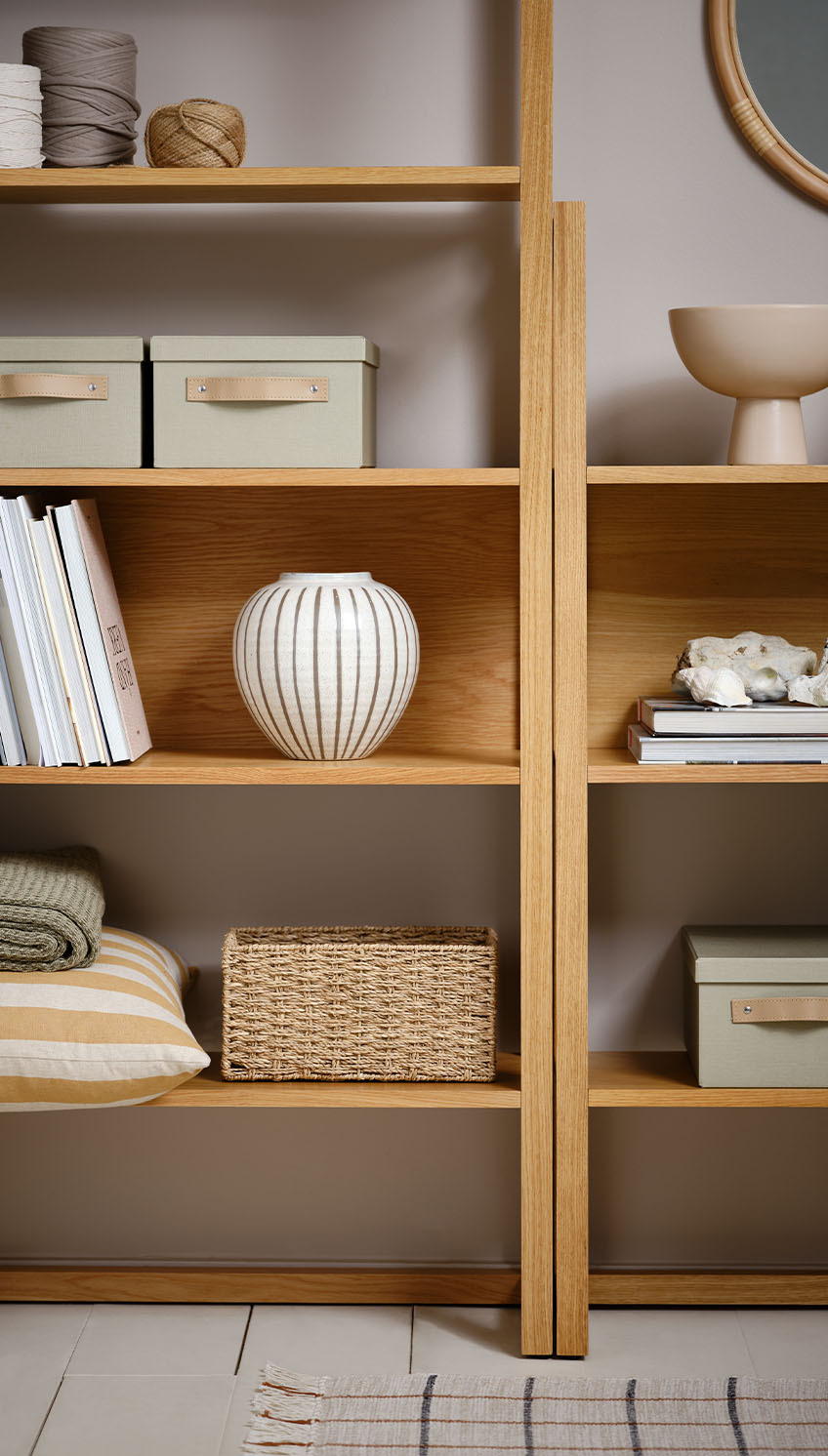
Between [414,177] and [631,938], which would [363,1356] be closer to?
[631,938]

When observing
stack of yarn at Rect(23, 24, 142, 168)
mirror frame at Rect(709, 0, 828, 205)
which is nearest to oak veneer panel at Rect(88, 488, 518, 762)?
stack of yarn at Rect(23, 24, 142, 168)

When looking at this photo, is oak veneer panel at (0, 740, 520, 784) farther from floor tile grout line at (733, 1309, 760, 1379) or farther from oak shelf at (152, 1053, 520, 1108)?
floor tile grout line at (733, 1309, 760, 1379)

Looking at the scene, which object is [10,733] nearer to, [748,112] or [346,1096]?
[346,1096]

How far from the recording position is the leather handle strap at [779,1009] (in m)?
1.73

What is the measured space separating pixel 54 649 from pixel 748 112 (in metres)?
1.18

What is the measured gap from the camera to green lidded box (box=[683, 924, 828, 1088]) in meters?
1.74

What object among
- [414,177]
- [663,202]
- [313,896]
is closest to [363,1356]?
[313,896]

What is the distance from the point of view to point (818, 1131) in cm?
200

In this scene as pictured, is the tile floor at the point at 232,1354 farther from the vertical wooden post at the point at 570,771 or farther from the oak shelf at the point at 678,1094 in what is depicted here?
the oak shelf at the point at 678,1094

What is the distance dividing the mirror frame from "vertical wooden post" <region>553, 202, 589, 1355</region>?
14.2 inches

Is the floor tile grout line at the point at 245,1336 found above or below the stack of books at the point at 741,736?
below

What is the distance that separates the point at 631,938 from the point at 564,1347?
563 mm

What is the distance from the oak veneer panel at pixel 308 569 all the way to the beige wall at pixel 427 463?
0.09 m

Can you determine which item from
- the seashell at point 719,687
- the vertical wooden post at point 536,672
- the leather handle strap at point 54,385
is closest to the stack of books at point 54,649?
the leather handle strap at point 54,385
